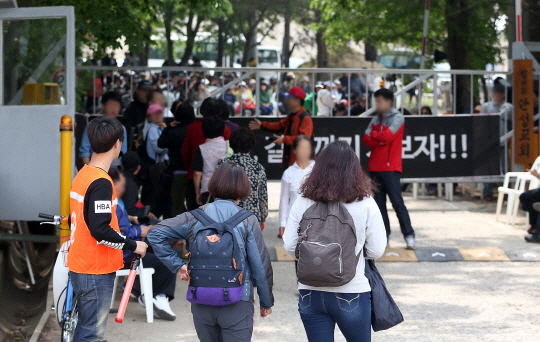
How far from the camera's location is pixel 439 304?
6.16m

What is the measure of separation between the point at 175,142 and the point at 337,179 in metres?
4.36

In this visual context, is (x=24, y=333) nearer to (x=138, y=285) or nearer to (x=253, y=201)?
(x=138, y=285)

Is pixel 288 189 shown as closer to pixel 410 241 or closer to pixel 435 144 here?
pixel 410 241

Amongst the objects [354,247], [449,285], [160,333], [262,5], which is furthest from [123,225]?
[262,5]

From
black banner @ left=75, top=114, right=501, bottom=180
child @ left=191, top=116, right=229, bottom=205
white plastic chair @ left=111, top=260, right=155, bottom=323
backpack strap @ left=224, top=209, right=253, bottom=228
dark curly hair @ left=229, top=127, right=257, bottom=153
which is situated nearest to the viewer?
backpack strap @ left=224, top=209, right=253, bottom=228

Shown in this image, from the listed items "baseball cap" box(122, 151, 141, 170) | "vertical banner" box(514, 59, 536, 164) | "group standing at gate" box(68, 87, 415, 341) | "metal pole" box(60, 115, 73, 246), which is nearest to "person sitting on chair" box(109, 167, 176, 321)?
"metal pole" box(60, 115, 73, 246)

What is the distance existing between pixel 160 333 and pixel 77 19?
22.2 feet

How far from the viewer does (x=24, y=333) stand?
19.0 feet

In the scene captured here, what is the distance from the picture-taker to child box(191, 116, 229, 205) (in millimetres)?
6703

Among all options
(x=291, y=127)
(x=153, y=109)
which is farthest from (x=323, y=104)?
(x=153, y=109)

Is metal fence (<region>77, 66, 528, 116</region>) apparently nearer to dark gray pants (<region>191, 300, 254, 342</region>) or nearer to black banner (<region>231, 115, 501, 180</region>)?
black banner (<region>231, 115, 501, 180</region>)

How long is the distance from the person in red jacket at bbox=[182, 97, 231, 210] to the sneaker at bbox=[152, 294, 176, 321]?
5.74ft

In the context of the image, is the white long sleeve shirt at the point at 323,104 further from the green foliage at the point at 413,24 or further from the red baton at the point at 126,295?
the red baton at the point at 126,295

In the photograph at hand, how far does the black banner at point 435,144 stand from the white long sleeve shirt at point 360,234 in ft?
19.9
